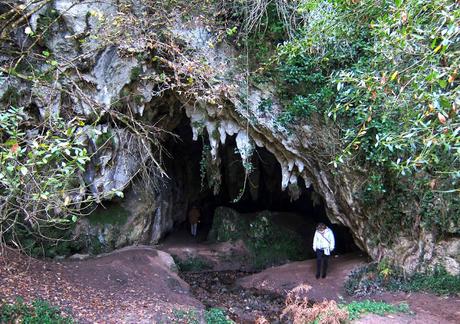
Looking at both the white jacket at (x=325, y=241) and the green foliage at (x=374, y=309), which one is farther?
the white jacket at (x=325, y=241)

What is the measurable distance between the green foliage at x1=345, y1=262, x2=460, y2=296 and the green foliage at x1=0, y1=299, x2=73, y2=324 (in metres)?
5.82

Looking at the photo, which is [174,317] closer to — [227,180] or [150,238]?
[150,238]

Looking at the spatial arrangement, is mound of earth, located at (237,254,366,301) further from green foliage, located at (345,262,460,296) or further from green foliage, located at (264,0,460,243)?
green foliage, located at (264,0,460,243)

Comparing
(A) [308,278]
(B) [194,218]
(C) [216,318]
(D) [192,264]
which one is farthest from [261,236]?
(C) [216,318]

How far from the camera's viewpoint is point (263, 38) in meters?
8.88

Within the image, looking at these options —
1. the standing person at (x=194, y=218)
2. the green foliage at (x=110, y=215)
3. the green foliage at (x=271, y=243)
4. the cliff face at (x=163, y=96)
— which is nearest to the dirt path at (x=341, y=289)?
the cliff face at (x=163, y=96)

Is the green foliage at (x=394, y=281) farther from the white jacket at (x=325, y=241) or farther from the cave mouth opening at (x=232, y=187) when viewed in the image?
the cave mouth opening at (x=232, y=187)

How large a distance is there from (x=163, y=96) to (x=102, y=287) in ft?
16.0

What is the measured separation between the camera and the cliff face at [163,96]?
7738mm

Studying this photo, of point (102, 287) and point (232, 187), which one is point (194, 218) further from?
point (102, 287)

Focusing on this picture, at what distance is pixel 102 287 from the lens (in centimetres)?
720

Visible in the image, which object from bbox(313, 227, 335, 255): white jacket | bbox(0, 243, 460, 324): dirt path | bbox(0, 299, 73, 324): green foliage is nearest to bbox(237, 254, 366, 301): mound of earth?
bbox(0, 243, 460, 324): dirt path

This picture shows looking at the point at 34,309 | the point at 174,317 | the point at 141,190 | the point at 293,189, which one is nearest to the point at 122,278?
the point at 174,317

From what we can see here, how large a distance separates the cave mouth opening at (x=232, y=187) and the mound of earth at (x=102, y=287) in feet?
16.8
